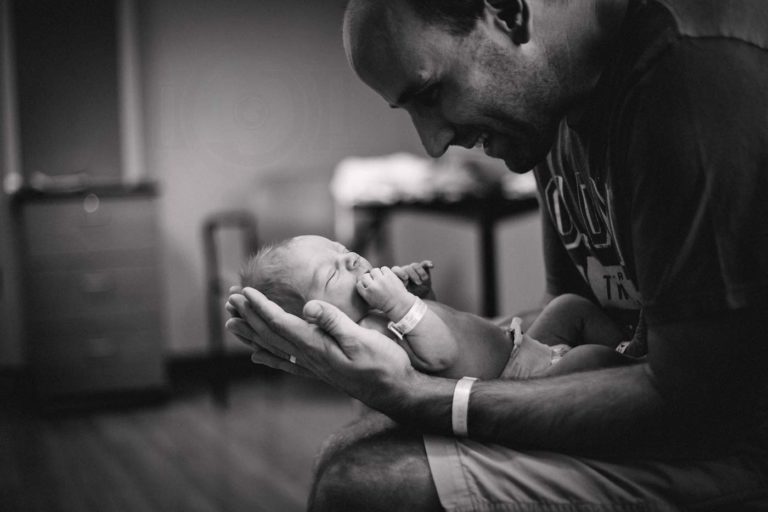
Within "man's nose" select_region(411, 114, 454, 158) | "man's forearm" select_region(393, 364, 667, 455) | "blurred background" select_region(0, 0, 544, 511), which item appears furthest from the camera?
"blurred background" select_region(0, 0, 544, 511)

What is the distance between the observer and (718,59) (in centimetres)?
97

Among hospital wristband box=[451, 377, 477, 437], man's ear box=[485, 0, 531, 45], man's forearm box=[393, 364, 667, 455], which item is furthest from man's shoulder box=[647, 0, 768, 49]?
hospital wristband box=[451, 377, 477, 437]

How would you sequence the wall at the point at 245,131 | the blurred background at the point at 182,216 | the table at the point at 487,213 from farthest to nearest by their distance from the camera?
the wall at the point at 245,131
the blurred background at the point at 182,216
the table at the point at 487,213

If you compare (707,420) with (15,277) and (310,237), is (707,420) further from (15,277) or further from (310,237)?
(15,277)

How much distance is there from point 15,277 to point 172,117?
128 cm

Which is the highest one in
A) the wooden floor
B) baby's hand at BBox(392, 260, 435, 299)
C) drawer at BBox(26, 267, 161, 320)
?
baby's hand at BBox(392, 260, 435, 299)

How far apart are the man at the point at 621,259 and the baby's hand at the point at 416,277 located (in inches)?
12.0

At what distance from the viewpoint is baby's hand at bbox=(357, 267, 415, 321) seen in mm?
1332

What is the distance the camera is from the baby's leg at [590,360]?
1.21 meters

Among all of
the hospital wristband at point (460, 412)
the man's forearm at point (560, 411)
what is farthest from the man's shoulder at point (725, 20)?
the hospital wristband at point (460, 412)

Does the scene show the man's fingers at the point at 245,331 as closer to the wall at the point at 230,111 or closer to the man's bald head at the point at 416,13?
the man's bald head at the point at 416,13

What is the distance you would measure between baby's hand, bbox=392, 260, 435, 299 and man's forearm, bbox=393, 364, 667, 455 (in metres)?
0.34

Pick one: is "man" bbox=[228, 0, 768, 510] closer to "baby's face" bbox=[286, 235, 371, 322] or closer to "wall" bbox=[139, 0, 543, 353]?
"baby's face" bbox=[286, 235, 371, 322]

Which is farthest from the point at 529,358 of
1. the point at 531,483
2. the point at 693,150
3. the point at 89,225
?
the point at 89,225
